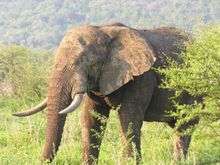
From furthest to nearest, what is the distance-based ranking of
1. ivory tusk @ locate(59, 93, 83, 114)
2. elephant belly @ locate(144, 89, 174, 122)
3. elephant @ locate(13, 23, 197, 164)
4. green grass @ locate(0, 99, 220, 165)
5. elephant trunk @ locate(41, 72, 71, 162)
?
elephant belly @ locate(144, 89, 174, 122) < green grass @ locate(0, 99, 220, 165) < elephant @ locate(13, 23, 197, 164) < elephant trunk @ locate(41, 72, 71, 162) < ivory tusk @ locate(59, 93, 83, 114)

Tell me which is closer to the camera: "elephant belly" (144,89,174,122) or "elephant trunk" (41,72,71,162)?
"elephant trunk" (41,72,71,162)

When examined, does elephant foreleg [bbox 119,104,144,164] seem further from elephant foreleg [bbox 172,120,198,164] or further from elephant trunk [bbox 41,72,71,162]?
elephant foreleg [bbox 172,120,198,164]


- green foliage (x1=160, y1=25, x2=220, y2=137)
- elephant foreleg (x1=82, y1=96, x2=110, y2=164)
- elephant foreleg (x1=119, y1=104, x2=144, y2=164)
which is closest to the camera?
green foliage (x1=160, y1=25, x2=220, y2=137)

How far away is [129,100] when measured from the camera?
7.22 meters

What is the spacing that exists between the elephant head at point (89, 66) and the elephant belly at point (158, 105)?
0.59 meters

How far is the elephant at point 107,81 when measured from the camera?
664 cm

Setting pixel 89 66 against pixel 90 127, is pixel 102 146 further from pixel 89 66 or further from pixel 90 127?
pixel 89 66

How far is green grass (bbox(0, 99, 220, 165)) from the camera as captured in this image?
737 cm

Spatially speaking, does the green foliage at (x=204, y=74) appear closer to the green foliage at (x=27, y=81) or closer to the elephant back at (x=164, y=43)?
the elephant back at (x=164, y=43)

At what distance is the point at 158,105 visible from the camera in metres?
7.80

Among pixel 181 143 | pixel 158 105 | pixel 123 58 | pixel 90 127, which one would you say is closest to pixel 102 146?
pixel 181 143

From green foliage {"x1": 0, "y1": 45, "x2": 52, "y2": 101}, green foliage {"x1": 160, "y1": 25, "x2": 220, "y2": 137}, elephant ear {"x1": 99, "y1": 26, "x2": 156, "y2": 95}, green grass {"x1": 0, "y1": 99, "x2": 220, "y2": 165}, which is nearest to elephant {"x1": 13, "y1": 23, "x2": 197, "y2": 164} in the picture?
elephant ear {"x1": 99, "y1": 26, "x2": 156, "y2": 95}

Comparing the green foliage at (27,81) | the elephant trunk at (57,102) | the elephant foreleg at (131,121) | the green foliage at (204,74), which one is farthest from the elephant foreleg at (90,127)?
the green foliage at (27,81)

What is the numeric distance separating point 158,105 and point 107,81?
0.99m
